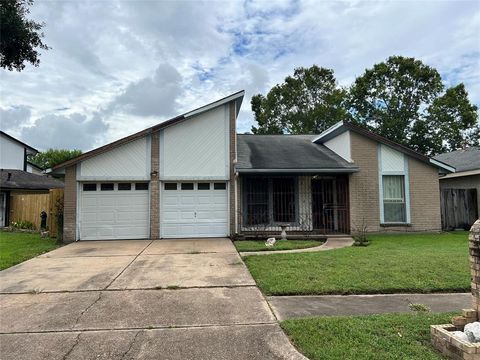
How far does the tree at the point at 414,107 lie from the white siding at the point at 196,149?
24798 millimetres

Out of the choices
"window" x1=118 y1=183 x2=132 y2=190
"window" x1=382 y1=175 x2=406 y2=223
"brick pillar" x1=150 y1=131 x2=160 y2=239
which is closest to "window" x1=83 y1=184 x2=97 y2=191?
"window" x1=118 y1=183 x2=132 y2=190

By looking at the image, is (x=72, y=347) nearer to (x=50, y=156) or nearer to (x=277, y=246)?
(x=277, y=246)

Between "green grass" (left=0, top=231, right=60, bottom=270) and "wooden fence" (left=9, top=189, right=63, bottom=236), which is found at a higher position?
"wooden fence" (left=9, top=189, right=63, bottom=236)

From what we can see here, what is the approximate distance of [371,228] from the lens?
13.9 m

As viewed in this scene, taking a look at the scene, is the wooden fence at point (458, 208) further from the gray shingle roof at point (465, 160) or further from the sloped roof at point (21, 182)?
the sloped roof at point (21, 182)

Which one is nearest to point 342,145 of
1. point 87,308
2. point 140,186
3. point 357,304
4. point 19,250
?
point 140,186

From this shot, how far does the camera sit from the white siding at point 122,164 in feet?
42.9

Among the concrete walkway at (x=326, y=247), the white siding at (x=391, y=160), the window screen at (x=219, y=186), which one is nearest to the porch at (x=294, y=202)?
the window screen at (x=219, y=186)

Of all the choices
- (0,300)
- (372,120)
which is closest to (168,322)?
(0,300)

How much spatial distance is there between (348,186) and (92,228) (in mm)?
10487

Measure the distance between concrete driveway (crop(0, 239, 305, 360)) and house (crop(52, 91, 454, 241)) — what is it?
4.66m

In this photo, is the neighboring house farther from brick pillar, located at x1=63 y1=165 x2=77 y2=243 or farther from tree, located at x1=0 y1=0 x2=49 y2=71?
tree, located at x1=0 y1=0 x2=49 y2=71

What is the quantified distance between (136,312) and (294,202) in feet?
34.6

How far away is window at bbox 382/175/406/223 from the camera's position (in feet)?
46.4
